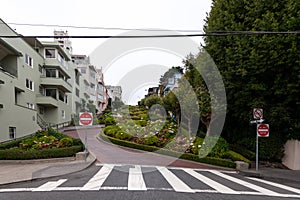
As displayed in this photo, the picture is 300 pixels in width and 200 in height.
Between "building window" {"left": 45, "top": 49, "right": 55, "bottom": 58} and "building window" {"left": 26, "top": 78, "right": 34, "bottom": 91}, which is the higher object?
"building window" {"left": 45, "top": 49, "right": 55, "bottom": 58}

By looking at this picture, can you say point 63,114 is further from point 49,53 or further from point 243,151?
point 243,151

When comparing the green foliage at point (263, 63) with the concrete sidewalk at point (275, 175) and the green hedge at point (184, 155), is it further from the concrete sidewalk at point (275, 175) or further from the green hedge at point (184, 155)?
the green hedge at point (184, 155)

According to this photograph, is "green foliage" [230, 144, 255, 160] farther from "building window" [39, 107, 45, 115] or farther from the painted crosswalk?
"building window" [39, 107, 45, 115]

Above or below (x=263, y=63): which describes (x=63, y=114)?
below

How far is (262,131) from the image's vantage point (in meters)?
10.9

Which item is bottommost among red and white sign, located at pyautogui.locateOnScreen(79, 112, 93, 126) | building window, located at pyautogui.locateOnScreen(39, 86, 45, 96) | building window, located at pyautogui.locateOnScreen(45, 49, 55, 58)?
red and white sign, located at pyautogui.locateOnScreen(79, 112, 93, 126)

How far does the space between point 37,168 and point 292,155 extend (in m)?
13.3

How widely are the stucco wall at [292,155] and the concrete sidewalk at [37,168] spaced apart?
10901mm

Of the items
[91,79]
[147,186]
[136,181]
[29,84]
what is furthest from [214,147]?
→ [91,79]

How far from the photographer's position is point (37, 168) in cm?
1007

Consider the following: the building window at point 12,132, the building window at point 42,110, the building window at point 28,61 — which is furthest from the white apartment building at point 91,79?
the building window at point 12,132

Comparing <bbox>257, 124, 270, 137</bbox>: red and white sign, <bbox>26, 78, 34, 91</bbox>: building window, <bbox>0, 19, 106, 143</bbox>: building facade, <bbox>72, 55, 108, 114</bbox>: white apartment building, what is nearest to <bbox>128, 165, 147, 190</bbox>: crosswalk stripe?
<bbox>257, 124, 270, 137</bbox>: red and white sign

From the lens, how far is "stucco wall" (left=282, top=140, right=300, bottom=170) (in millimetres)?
12852

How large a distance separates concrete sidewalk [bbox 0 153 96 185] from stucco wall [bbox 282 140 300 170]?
10.9m
